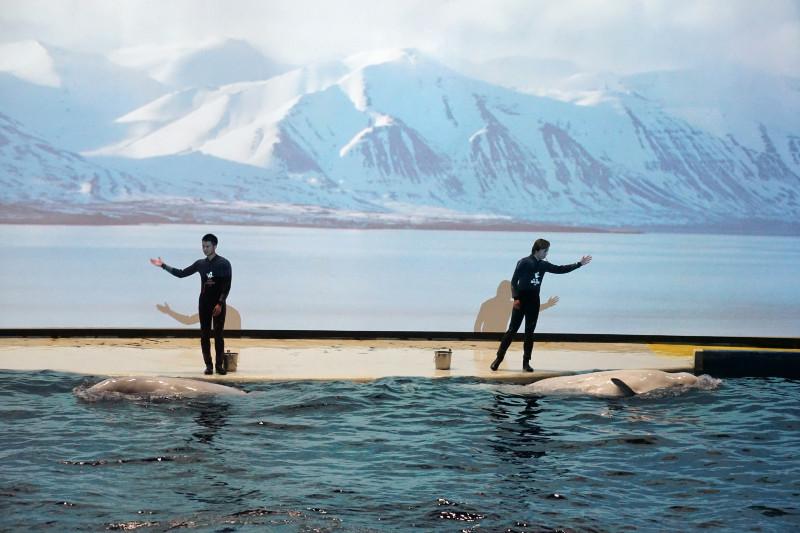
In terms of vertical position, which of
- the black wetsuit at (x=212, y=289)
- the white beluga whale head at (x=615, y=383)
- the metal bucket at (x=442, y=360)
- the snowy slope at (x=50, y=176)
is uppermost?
the snowy slope at (x=50, y=176)

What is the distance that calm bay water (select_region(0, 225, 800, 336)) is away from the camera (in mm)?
20531

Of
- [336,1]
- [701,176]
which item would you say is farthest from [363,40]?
[701,176]

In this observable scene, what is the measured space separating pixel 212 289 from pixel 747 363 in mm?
5537

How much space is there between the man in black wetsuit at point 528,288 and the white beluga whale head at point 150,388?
2.96m

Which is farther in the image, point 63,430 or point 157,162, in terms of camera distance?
point 157,162

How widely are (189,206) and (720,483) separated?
14414 mm

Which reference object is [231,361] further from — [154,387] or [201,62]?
[201,62]

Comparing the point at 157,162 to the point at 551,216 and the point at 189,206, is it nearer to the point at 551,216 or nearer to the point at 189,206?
the point at 189,206

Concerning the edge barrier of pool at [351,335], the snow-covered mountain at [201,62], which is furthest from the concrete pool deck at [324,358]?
the snow-covered mountain at [201,62]

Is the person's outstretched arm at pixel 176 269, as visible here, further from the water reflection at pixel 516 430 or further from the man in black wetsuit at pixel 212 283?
the water reflection at pixel 516 430

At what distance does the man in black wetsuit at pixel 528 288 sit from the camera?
39.1ft

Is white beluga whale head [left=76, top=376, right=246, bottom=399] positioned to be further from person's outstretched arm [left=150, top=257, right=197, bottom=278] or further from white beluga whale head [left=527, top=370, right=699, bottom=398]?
white beluga whale head [left=527, top=370, right=699, bottom=398]

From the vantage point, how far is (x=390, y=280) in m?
22.4

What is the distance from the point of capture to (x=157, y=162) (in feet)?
69.9
